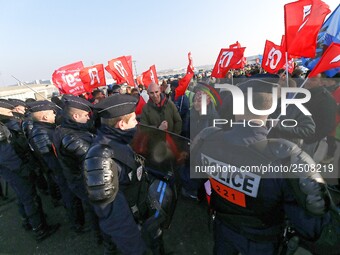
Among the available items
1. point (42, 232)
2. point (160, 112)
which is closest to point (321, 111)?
point (160, 112)

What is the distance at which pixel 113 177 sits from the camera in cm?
170

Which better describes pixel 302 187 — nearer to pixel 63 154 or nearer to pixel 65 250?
pixel 63 154

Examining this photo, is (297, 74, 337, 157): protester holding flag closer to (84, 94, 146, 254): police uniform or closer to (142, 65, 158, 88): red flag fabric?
(84, 94, 146, 254): police uniform

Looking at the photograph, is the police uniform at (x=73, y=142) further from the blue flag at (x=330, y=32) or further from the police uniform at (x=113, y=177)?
the blue flag at (x=330, y=32)

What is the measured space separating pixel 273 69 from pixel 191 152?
17.3 feet

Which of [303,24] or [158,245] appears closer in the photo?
[158,245]

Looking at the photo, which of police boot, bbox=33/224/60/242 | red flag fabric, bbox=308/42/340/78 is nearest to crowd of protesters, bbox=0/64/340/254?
police boot, bbox=33/224/60/242

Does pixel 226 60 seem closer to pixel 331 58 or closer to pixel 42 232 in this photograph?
pixel 331 58

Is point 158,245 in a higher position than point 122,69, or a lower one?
lower

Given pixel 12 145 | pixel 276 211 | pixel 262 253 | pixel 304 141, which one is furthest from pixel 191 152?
pixel 12 145

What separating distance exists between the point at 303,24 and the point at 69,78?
251 inches

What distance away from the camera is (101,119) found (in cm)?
194

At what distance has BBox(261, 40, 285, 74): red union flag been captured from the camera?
6078mm

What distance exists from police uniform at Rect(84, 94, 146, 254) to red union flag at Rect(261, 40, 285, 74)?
546 centimetres
